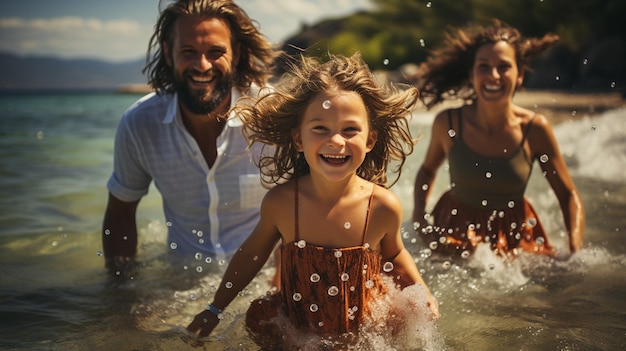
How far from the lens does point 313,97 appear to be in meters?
2.79

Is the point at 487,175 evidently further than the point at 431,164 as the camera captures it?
No

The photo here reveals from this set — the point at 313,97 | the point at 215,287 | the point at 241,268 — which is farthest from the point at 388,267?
the point at 215,287

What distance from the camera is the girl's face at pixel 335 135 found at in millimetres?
2652

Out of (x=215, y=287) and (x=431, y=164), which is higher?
(x=431, y=164)

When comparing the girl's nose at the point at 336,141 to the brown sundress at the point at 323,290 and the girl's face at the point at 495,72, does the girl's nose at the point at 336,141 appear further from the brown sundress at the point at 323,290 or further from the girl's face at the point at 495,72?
the girl's face at the point at 495,72

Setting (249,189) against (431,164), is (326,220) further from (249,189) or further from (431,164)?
(431,164)

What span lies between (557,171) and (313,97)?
2.25m

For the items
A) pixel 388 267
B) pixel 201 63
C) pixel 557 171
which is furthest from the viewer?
pixel 557 171

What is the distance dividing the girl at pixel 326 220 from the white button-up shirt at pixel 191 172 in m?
0.92

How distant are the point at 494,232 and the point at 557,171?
60 cm

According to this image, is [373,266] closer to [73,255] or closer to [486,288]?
[486,288]

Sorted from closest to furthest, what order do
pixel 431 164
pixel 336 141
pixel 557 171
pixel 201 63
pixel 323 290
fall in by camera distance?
pixel 336 141 < pixel 323 290 < pixel 201 63 < pixel 557 171 < pixel 431 164

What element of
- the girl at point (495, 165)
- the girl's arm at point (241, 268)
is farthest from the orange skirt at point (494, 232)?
the girl's arm at point (241, 268)

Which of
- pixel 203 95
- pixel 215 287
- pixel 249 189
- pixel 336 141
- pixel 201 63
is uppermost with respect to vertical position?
pixel 201 63
